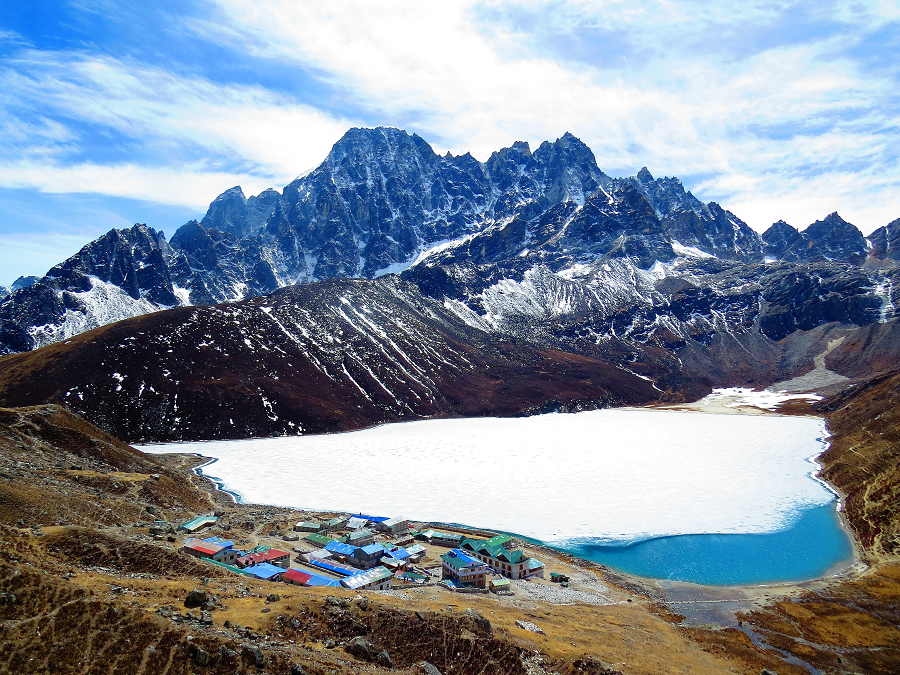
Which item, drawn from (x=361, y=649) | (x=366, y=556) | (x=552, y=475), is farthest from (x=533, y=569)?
(x=552, y=475)

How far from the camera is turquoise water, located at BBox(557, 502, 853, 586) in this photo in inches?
2409

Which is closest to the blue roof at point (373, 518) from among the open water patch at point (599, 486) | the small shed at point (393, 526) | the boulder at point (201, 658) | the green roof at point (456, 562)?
the small shed at point (393, 526)

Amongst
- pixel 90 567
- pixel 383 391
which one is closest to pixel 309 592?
pixel 90 567

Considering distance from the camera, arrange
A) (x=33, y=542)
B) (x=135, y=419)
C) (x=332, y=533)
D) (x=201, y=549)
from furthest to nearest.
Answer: (x=135, y=419), (x=332, y=533), (x=201, y=549), (x=33, y=542)

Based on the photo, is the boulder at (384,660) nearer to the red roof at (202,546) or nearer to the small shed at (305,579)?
the small shed at (305,579)

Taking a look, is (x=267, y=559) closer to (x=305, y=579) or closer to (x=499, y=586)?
(x=305, y=579)

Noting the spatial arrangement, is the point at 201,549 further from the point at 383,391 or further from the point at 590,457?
the point at 383,391

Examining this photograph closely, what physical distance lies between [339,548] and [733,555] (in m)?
50.2

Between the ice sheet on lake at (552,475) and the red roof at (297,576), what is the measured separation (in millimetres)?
30129

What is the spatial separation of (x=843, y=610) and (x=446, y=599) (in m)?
40.0

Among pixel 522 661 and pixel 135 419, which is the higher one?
pixel 135 419

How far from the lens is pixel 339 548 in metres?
59.4

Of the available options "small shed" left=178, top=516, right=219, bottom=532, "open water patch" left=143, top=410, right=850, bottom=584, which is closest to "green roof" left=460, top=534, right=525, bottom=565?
"open water patch" left=143, top=410, right=850, bottom=584

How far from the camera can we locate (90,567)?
35.8 m
